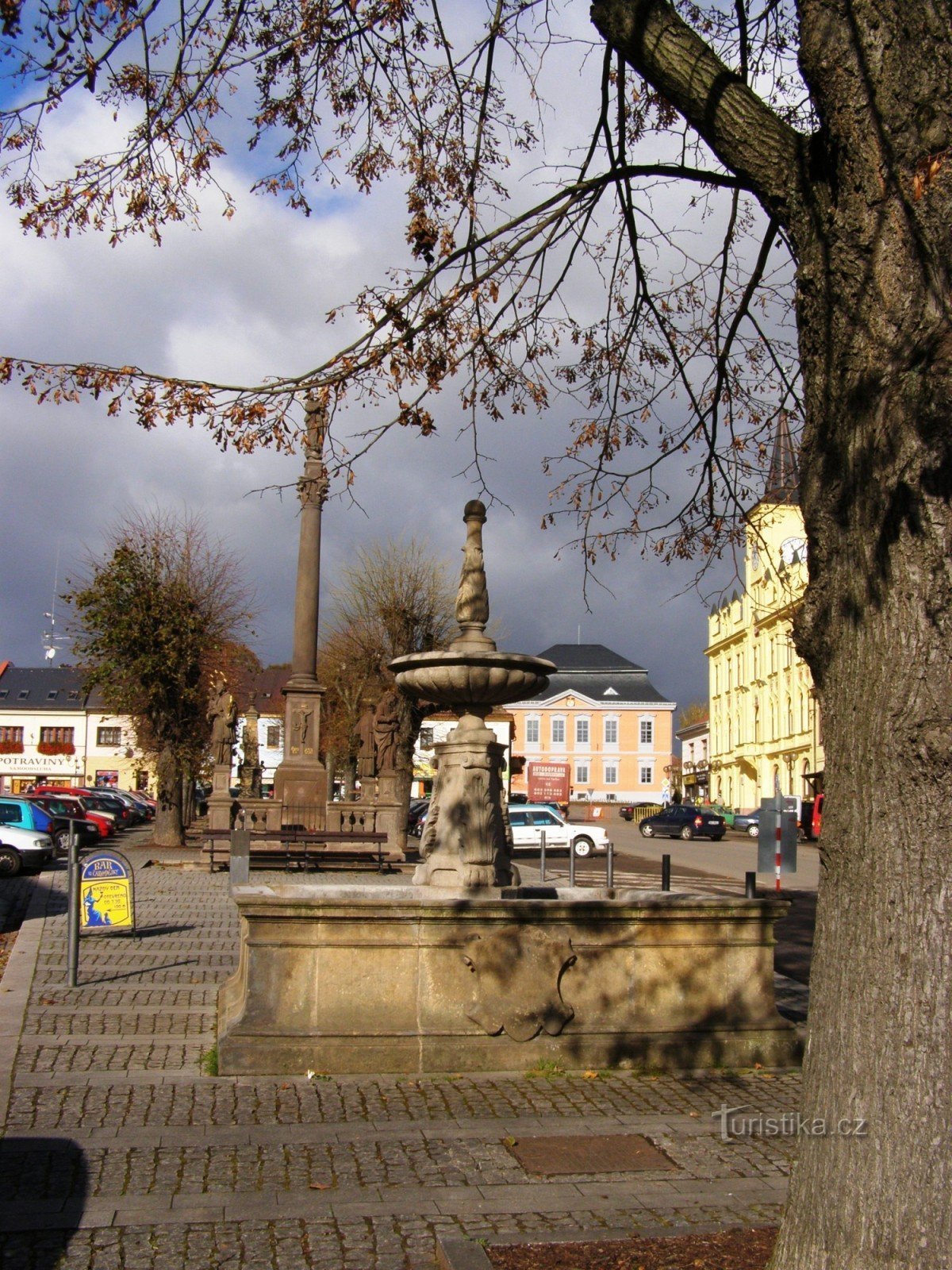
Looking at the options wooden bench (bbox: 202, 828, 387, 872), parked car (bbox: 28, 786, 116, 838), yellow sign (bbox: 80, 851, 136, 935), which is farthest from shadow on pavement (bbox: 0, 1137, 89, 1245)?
parked car (bbox: 28, 786, 116, 838)

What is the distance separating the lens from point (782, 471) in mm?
7859

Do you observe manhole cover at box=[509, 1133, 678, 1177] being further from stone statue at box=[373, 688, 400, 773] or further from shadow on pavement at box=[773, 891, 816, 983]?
stone statue at box=[373, 688, 400, 773]

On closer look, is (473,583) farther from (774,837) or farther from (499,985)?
(774,837)

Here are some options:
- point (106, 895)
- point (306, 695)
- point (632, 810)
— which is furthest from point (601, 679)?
point (106, 895)

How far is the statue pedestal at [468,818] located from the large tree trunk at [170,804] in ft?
81.8

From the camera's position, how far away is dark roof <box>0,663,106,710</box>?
90812mm

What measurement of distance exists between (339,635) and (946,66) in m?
48.8

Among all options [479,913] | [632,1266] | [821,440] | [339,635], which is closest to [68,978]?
[479,913]

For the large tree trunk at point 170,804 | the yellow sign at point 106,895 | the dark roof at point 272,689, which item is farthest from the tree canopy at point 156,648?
the dark roof at point 272,689

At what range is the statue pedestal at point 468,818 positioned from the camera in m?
9.12

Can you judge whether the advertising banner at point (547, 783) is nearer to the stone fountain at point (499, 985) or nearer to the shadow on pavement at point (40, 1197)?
the stone fountain at point (499, 985)

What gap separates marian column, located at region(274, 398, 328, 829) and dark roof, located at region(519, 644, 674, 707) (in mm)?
74862

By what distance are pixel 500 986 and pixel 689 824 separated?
1841 inches

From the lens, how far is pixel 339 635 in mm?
52031
